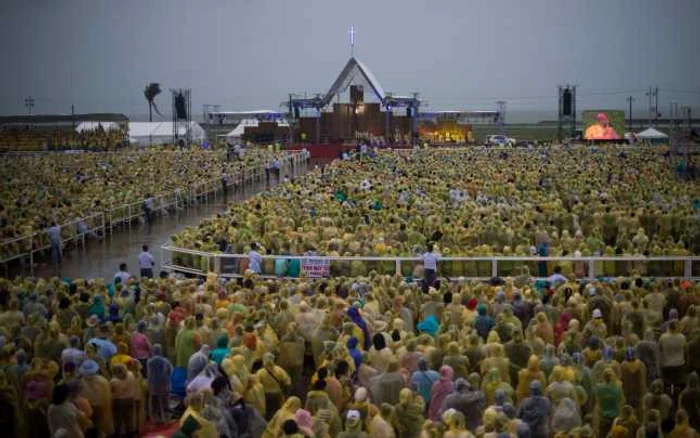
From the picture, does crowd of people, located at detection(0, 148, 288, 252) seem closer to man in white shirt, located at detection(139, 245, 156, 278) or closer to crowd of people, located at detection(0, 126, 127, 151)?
man in white shirt, located at detection(139, 245, 156, 278)

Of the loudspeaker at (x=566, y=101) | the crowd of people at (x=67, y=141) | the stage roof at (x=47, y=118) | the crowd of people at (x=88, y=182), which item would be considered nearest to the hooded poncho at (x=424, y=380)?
the crowd of people at (x=88, y=182)

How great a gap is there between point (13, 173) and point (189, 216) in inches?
679

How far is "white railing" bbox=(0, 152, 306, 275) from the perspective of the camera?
2177 centimetres

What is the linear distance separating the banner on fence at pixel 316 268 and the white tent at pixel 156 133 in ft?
242

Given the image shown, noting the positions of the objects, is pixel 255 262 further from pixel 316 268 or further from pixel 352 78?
pixel 352 78

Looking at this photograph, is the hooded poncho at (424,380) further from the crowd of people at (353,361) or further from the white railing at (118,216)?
the white railing at (118,216)

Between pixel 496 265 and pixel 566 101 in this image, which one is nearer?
pixel 496 265

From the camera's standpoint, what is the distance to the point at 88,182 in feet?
126

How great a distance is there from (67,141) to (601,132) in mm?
43260

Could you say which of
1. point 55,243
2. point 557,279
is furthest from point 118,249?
point 557,279

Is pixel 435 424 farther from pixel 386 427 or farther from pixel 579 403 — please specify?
pixel 579 403

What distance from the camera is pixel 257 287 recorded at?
45.6 feet

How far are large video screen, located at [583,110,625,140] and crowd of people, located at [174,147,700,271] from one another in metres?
39.5

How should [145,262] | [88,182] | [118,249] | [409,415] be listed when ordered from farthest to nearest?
[88,182] → [118,249] → [145,262] → [409,415]
